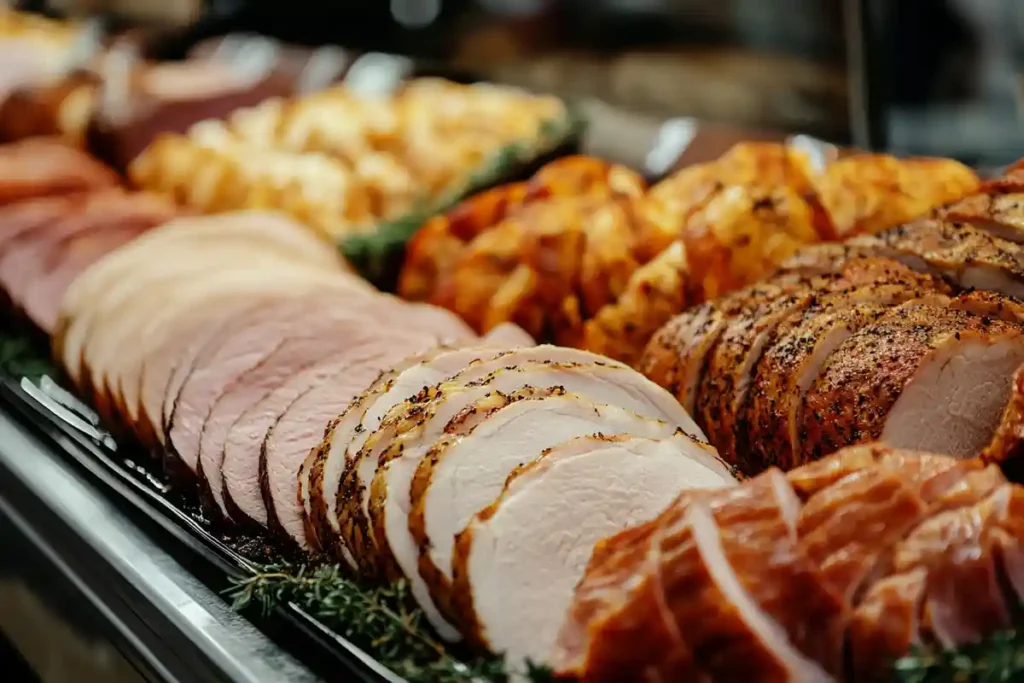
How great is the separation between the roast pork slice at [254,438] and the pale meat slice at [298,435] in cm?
4

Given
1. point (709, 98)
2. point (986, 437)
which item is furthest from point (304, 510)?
point (709, 98)

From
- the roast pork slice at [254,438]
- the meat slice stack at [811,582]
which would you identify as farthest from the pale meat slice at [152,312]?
the meat slice stack at [811,582]

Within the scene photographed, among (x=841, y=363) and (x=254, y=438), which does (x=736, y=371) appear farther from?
(x=254, y=438)

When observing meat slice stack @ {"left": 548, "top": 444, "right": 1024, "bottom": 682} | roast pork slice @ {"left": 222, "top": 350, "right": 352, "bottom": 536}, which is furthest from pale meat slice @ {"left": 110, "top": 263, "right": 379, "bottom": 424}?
meat slice stack @ {"left": 548, "top": 444, "right": 1024, "bottom": 682}

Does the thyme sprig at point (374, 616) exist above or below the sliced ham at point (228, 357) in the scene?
below

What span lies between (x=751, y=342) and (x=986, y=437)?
526mm

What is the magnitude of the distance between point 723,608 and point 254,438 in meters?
1.45

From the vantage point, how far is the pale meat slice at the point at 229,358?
2.66 m

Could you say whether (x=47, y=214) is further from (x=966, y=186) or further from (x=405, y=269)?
(x=966, y=186)

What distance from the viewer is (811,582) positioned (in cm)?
140

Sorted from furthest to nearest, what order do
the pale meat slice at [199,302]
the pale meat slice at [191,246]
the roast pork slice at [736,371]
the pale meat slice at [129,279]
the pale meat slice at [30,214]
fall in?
the pale meat slice at [30,214]
the pale meat slice at [191,246]
the pale meat slice at [129,279]
the pale meat slice at [199,302]
the roast pork slice at [736,371]

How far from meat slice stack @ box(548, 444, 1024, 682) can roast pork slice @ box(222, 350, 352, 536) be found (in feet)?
3.57

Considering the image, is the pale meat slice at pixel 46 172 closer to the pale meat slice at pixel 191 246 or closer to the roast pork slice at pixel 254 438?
the pale meat slice at pixel 191 246

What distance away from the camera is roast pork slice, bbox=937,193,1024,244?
2.27 meters
